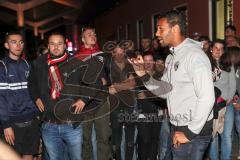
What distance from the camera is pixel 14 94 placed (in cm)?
474

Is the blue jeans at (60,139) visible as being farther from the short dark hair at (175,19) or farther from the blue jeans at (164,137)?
the short dark hair at (175,19)

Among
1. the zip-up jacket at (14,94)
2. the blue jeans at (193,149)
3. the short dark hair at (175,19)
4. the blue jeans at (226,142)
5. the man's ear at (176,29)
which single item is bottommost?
the blue jeans at (226,142)

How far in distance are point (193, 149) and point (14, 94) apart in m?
2.43

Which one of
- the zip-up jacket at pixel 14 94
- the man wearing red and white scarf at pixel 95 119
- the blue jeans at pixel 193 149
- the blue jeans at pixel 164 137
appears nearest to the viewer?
the blue jeans at pixel 193 149

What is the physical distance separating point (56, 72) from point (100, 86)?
3.08 feet

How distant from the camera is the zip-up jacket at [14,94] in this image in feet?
15.3

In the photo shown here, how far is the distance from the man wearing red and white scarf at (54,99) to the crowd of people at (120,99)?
0.04 ft

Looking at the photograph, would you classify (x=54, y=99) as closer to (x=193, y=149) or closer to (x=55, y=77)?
(x=55, y=77)

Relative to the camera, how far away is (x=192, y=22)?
1209cm

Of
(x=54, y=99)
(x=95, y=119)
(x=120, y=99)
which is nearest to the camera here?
(x=54, y=99)

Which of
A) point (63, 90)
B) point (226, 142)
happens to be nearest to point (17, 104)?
point (63, 90)

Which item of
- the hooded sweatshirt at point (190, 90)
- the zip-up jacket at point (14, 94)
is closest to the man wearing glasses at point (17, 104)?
Result: the zip-up jacket at point (14, 94)

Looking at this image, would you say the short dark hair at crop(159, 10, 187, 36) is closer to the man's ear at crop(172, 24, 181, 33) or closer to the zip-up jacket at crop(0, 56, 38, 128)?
the man's ear at crop(172, 24, 181, 33)

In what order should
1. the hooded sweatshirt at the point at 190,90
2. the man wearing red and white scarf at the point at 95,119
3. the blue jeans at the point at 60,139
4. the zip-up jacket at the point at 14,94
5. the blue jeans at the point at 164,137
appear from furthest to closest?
the blue jeans at the point at 164,137, the man wearing red and white scarf at the point at 95,119, the zip-up jacket at the point at 14,94, the blue jeans at the point at 60,139, the hooded sweatshirt at the point at 190,90
